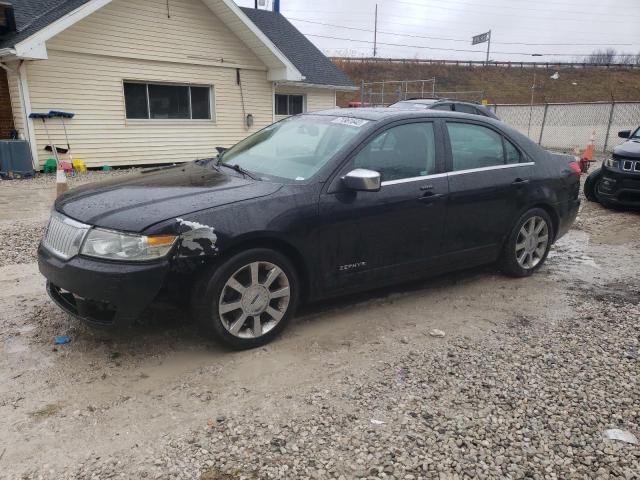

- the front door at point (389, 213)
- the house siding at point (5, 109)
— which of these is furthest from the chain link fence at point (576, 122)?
the front door at point (389, 213)

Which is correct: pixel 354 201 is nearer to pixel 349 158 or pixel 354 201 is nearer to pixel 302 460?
pixel 349 158

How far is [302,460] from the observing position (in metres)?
2.46

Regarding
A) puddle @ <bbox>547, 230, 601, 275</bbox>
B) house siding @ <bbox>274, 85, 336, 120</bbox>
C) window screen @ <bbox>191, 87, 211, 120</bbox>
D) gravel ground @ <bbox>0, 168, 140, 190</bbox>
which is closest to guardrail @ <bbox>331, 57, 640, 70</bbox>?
house siding @ <bbox>274, 85, 336, 120</bbox>

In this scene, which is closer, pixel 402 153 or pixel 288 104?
pixel 402 153

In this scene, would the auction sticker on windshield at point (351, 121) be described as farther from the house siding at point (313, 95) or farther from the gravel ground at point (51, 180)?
the house siding at point (313, 95)

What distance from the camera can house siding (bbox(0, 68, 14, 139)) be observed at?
11.5m

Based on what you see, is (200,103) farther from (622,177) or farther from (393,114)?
(393,114)

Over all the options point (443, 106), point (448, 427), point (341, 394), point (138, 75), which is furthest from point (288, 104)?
point (448, 427)

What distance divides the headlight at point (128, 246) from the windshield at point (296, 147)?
3.69 feet

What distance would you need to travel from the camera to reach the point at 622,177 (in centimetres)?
836

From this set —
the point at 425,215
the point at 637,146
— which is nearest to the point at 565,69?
the point at 637,146

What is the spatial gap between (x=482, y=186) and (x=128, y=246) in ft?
10.0

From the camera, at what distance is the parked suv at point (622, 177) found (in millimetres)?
8227

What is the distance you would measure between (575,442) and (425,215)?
6.63 ft
